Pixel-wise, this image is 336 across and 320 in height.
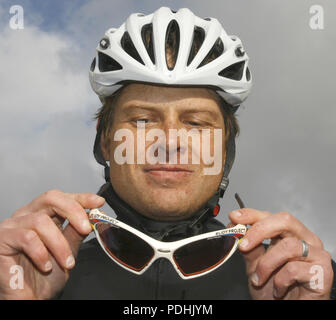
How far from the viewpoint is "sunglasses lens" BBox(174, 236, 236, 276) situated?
9.44 ft

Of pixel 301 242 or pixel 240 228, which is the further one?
pixel 240 228

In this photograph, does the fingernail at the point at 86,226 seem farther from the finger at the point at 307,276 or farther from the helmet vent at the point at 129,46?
Answer: the helmet vent at the point at 129,46

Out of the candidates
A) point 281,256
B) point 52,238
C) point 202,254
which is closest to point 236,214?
point 281,256

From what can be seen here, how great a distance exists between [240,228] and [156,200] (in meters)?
0.97

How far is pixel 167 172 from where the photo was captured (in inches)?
129

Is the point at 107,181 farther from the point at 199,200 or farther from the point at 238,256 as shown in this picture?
the point at 238,256

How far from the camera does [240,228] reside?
107 inches

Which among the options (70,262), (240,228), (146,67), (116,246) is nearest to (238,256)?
(240,228)

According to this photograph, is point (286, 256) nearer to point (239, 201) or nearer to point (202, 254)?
point (202, 254)

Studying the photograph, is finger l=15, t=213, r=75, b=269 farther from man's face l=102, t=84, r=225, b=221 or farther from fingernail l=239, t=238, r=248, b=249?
fingernail l=239, t=238, r=248, b=249

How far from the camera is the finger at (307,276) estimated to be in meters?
2.50

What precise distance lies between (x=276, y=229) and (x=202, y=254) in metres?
0.78

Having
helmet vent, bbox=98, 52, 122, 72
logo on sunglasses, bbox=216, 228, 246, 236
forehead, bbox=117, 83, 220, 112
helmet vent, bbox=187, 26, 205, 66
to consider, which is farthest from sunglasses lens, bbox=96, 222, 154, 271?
helmet vent, bbox=187, 26, 205, 66
